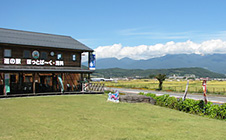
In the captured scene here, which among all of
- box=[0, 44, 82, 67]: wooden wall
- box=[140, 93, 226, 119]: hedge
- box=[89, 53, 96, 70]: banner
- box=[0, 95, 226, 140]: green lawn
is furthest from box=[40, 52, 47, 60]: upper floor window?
box=[0, 95, 226, 140]: green lawn

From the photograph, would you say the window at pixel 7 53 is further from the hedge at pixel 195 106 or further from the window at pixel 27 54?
the hedge at pixel 195 106

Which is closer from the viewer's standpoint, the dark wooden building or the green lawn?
the green lawn

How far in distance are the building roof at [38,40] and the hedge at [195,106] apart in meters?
14.9

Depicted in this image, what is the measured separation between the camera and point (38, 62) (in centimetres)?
2792

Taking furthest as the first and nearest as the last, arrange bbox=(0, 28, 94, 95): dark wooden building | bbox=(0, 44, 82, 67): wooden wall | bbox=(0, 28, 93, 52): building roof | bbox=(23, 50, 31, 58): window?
bbox=(23, 50, 31, 58): window → bbox=(0, 28, 93, 52): building roof → bbox=(0, 44, 82, 67): wooden wall → bbox=(0, 28, 94, 95): dark wooden building

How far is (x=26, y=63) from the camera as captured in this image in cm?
2722

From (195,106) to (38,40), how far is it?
20.6 metres

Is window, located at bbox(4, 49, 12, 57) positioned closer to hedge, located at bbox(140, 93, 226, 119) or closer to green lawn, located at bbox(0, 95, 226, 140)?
green lawn, located at bbox(0, 95, 226, 140)

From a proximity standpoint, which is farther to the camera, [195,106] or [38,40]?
[38,40]

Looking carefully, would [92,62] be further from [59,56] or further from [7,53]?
[7,53]

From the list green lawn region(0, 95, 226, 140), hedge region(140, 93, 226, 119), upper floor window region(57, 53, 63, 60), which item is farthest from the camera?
upper floor window region(57, 53, 63, 60)

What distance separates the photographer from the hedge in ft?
46.8

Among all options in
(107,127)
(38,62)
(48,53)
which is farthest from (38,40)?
(107,127)

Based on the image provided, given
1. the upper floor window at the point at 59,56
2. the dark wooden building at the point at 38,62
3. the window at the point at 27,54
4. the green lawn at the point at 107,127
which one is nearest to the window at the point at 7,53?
the dark wooden building at the point at 38,62
